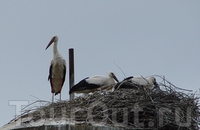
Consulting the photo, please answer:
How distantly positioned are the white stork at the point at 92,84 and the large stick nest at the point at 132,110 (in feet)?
8.33

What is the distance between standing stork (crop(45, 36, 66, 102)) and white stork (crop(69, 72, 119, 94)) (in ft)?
4.43

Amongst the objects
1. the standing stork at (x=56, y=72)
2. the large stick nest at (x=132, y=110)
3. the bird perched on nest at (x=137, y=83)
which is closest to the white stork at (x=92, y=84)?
the bird perched on nest at (x=137, y=83)

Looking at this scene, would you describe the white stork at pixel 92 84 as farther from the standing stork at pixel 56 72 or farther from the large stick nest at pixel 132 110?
the large stick nest at pixel 132 110

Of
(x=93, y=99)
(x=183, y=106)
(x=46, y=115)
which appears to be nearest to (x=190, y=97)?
A: (x=183, y=106)

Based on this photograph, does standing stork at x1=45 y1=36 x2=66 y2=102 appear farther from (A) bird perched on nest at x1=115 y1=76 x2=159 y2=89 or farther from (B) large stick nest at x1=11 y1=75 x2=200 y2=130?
(B) large stick nest at x1=11 y1=75 x2=200 y2=130

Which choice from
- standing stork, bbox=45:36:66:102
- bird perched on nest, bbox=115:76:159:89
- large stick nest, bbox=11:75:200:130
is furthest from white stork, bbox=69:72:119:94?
large stick nest, bbox=11:75:200:130

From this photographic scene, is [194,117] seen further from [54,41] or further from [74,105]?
[54,41]

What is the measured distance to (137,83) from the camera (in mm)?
9094

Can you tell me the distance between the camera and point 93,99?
26.9ft

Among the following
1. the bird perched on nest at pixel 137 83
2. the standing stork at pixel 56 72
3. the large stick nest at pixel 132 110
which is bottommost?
the large stick nest at pixel 132 110

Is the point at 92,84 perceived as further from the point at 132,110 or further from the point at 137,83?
the point at 132,110

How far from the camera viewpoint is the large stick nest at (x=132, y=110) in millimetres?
7418

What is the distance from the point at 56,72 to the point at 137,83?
3.82 metres

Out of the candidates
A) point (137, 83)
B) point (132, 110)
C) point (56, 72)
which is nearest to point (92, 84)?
point (56, 72)
